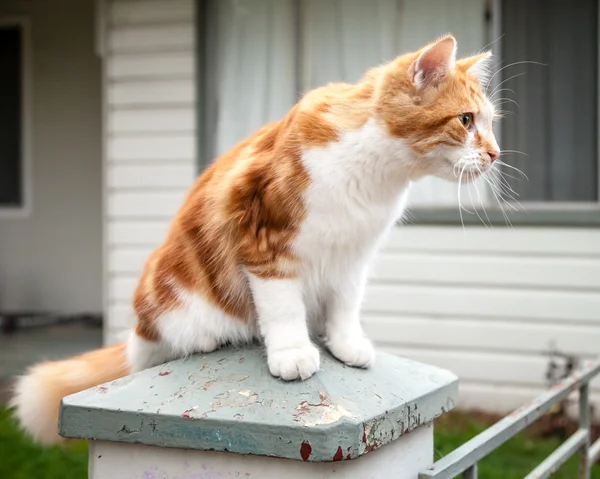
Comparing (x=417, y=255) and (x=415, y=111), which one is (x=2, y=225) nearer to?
(x=417, y=255)

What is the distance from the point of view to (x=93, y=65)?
22.7 ft

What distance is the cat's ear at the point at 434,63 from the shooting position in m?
1.43

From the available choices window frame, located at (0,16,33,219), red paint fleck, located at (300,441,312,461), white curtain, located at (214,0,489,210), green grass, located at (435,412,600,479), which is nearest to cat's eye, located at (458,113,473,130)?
red paint fleck, located at (300,441,312,461)

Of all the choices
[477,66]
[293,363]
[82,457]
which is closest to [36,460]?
[82,457]

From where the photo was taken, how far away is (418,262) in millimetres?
4414

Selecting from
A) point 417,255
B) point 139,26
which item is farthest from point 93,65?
point 417,255

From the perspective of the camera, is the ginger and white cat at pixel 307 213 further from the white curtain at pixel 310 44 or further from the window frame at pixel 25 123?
the window frame at pixel 25 123

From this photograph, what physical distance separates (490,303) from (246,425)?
3523 millimetres

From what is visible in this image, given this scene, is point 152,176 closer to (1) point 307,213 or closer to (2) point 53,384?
(2) point 53,384

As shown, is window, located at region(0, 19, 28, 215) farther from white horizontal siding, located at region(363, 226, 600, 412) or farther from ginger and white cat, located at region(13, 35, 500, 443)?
ginger and white cat, located at region(13, 35, 500, 443)

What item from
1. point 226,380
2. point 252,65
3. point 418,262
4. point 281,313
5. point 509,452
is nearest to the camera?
point 226,380

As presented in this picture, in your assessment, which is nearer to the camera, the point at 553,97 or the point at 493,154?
the point at 493,154

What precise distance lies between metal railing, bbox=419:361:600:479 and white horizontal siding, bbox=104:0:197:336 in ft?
10.6

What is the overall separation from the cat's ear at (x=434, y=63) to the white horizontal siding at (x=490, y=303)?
2.74 m
